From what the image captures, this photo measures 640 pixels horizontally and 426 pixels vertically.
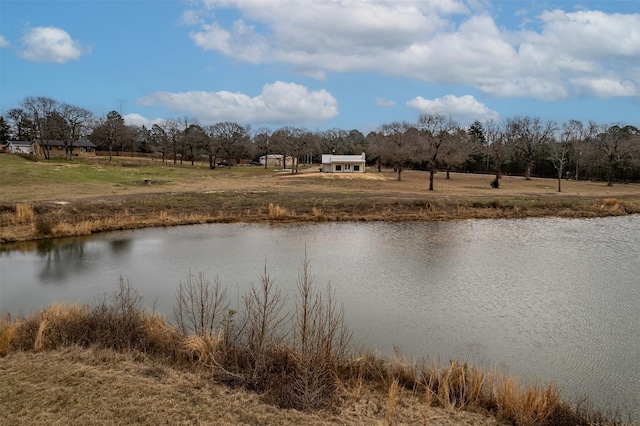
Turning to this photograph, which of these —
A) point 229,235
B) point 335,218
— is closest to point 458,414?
point 229,235

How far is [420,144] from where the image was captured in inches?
2270

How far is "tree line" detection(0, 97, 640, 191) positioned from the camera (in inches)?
2414

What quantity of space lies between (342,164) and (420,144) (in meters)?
17.8

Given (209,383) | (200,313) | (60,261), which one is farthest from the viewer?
(60,261)

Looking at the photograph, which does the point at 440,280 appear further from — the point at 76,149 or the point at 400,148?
the point at 76,149

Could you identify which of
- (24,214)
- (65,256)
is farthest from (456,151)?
(65,256)

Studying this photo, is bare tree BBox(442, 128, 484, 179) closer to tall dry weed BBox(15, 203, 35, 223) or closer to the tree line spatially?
the tree line

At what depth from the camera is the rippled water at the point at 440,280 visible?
33.9 ft

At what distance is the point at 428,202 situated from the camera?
3600cm

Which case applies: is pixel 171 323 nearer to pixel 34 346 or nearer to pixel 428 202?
pixel 34 346

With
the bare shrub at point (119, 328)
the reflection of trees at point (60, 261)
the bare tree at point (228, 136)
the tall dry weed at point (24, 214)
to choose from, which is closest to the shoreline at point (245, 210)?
the tall dry weed at point (24, 214)

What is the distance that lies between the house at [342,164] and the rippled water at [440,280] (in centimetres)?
4368

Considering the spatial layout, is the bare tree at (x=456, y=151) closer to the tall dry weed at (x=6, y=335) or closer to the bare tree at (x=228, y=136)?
the bare tree at (x=228, y=136)

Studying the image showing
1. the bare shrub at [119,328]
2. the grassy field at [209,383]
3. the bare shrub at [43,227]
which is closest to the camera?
the grassy field at [209,383]
